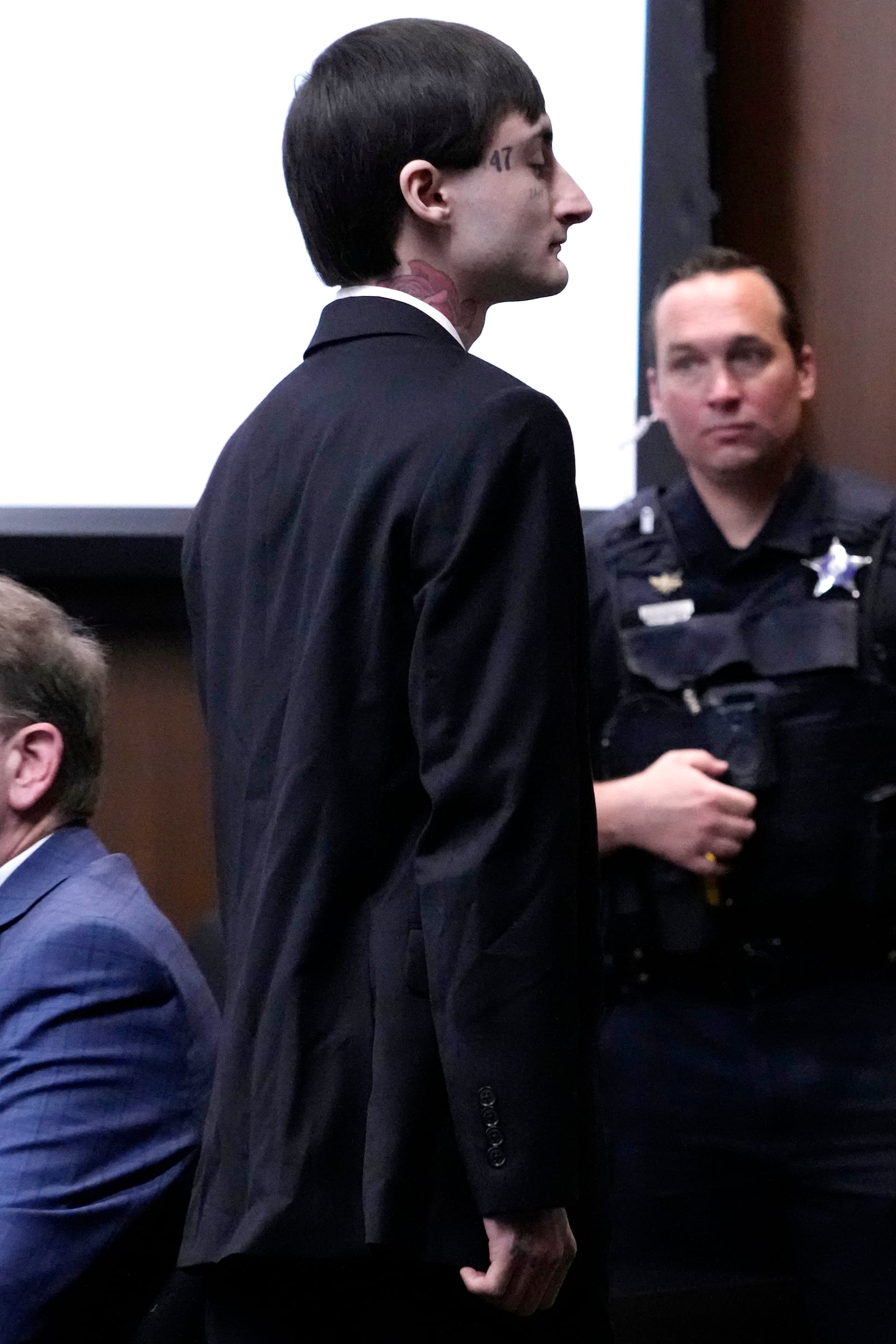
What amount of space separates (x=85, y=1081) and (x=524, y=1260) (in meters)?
0.45

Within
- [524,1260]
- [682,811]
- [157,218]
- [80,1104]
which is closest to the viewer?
[524,1260]

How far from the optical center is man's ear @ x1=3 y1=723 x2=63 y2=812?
156 centimetres

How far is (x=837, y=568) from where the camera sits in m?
1.92

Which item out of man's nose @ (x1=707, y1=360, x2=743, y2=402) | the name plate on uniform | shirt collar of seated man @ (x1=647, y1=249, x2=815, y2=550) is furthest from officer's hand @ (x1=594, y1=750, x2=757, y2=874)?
man's nose @ (x1=707, y1=360, x2=743, y2=402)

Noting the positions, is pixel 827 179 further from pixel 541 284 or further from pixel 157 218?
pixel 541 284

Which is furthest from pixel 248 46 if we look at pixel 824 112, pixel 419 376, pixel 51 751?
pixel 419 376

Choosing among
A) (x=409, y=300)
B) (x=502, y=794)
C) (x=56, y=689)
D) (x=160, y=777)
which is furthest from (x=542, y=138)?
(x=160, y=777)

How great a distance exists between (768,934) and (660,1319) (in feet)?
1.62

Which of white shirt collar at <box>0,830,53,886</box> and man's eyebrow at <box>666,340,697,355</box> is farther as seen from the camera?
man's eyebrow at <box>666,340,697,355</box>

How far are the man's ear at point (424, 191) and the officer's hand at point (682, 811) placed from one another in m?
0.83

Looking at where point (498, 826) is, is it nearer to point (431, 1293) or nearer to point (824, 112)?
point (431, 1293)

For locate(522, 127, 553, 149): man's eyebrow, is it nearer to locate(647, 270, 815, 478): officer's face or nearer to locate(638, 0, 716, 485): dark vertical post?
locate(647, 270, 815, 478): officer's face

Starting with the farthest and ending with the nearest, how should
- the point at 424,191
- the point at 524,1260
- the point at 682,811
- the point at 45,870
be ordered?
the point at 682,811 → the point at 45,870 → the point at 424,191 → the point at 524,1260

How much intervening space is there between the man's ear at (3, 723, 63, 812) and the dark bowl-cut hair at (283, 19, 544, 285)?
0.55 meters
